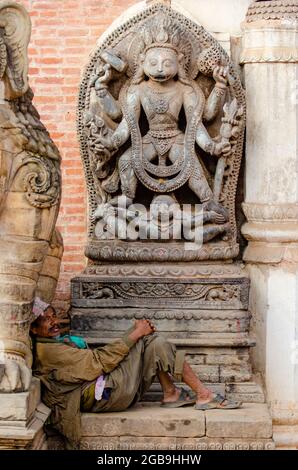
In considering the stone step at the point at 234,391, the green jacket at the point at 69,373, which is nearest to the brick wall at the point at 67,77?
the stone step at the point at 234,391

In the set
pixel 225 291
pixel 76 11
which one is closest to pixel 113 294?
pixel 225 291

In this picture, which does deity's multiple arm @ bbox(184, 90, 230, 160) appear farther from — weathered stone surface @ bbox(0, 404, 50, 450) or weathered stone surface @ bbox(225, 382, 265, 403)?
weathered stone surface @ bbox(0, 404, 50, 450)

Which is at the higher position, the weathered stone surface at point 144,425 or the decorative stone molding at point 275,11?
the decorative stone molding at point 275,11

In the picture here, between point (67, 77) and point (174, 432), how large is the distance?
11.0ft

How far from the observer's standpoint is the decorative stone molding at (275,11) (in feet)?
31.7

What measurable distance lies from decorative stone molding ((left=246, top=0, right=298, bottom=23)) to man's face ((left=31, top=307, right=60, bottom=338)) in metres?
2.66

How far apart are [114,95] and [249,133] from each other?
100cm

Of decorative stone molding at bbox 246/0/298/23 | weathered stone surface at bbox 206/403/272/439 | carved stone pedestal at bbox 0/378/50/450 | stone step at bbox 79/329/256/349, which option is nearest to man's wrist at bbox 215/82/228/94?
decorative stone molding at bbox 246/0/298/23

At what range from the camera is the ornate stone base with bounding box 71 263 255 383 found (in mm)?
9273

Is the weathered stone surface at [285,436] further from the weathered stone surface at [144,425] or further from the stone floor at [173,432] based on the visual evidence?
the weathered stone surface at [144,425]

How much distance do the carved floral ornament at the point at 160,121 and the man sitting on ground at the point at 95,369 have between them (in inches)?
43.1

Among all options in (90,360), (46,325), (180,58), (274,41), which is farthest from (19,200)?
(274,41)

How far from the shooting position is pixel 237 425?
8.53 meters

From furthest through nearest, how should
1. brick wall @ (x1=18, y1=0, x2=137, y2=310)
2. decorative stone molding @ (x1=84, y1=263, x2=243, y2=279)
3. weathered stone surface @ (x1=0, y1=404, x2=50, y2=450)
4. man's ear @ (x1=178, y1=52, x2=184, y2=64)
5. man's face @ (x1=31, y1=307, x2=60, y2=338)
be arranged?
brick wall @ (x1=18, y1=0, x2=137, y2=310) < man's ear @ (x1=178, y1=52, x2=184, y2=64) < decorative stone molding @ (x1=84, y1=263, x2=243, y2=279) < man's face @ (x1=31, y1=307, x2=60, y2=338) < weathered stone surface @ (x1=0, y1=404, x2=50, y2=450)
